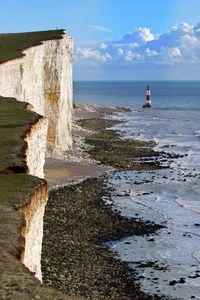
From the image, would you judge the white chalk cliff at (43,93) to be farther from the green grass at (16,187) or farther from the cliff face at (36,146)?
the green grass at (16,187)

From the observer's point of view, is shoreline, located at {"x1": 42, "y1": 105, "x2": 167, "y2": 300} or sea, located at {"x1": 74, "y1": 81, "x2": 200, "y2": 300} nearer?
shoreline, located at {"x1": 42, "y1": 105, "x2": 167, "y2": 300}

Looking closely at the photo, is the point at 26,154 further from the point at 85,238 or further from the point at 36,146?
the point at 85,238

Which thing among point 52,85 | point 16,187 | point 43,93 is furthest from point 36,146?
point 52,85

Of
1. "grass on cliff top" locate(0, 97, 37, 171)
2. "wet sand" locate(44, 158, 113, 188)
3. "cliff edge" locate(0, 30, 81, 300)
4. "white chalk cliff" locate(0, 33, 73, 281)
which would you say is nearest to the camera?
"cliff edge" locate(0, 30, 81, 300)

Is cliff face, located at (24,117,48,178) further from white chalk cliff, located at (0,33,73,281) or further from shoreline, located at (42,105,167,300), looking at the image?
shoreline, located at (42,105,167,300)

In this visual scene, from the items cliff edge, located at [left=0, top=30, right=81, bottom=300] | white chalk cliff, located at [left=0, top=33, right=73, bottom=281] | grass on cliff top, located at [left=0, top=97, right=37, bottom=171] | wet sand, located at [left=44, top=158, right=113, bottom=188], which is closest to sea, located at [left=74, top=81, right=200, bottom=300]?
wet sand, located at [left=44, top=158, right=113, bottom=188]

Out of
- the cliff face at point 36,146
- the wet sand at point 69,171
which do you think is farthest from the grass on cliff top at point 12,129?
the wet sand at point 69,171

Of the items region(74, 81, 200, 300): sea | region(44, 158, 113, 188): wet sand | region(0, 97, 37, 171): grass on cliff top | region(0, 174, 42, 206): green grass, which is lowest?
region(74, 81, 200, 300): sea
